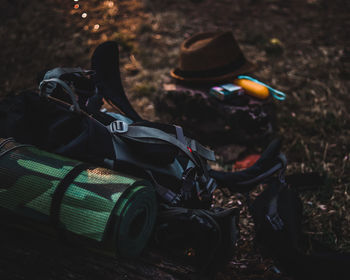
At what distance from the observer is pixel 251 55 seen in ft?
14.9

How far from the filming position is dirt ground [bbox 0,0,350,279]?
92.2 inches

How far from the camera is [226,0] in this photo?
6613 mm

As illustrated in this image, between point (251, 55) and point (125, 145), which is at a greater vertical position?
point (125, 145)

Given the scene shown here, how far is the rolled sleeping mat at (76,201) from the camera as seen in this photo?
110 cm

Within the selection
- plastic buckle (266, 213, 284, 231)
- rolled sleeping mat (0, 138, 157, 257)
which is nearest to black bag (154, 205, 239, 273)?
rolled sleeping mat (0, 138, 157, 257)

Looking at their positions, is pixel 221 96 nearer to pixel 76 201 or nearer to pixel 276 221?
pixel 276 221

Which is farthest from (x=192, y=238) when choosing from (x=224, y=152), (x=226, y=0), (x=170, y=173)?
(x=226, y=0)

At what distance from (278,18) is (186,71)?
365 cm

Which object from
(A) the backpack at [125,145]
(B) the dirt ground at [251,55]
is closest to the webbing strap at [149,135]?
(A) the backpack at [125,145]

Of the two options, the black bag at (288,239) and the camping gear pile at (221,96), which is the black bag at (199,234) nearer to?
the black bag at (288,239)

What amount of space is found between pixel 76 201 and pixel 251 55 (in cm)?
408

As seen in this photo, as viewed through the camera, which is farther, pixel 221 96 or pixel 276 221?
pixel 221 96

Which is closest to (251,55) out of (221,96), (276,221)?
(221,96)

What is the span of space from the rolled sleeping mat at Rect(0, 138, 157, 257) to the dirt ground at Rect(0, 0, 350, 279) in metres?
0.28
